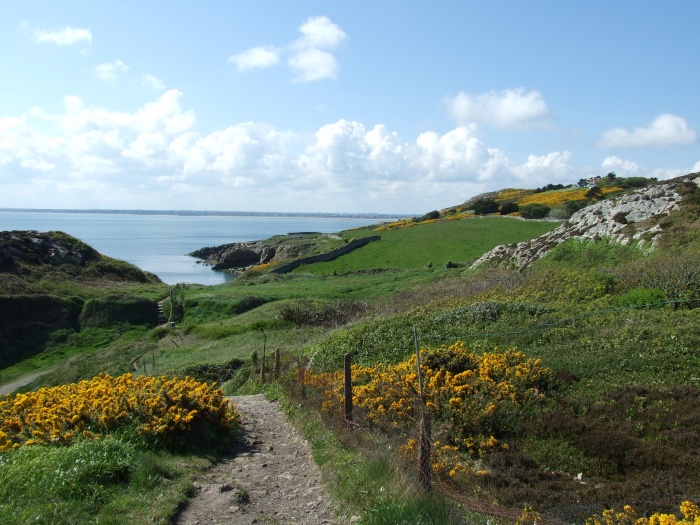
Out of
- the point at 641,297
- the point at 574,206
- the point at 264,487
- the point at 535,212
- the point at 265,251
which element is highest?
the point at 574,206

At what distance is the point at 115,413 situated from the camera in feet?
30.4

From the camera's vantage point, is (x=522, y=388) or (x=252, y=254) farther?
(x=252, y=254)

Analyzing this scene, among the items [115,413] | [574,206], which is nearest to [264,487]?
[115,413]

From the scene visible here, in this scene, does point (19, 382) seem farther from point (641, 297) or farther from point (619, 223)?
point (619, 223)

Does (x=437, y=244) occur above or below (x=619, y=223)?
below

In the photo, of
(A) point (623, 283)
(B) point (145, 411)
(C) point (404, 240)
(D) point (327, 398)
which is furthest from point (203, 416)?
(C) point (404, 240)

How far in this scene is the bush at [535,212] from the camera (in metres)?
68.7

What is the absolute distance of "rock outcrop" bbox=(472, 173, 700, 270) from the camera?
89.8ft

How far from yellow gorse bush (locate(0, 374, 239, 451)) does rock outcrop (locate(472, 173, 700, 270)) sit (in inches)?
834

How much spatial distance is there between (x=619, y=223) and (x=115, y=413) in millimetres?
26139

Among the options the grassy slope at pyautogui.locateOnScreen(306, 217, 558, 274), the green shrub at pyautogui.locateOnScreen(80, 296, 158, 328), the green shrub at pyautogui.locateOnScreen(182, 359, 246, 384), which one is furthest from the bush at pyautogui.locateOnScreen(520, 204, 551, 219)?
the green shrub at pyautogui.locateOnScreen(182, 359, 246, 384)

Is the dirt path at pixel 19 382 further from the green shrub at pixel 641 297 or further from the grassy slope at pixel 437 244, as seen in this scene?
the grassy slope at pixel 437 244

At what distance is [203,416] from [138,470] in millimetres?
2773

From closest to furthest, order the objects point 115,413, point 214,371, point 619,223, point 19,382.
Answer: point 115,413
point 214,371
point 619,223
point 19,382
